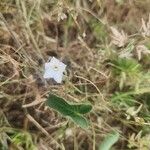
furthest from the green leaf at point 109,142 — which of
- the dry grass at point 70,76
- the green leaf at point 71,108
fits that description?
the green leaf at point 71,108

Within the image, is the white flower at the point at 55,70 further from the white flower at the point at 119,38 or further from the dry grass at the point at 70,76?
the white flower at the point at 119,38

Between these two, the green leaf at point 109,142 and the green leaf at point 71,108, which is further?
the green leaf at point 109,142

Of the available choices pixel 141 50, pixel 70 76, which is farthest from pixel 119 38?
pixel 70 76

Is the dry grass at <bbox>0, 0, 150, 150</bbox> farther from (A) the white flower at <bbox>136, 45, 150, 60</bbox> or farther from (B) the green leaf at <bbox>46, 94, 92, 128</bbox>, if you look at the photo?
(B) the green leaf at <bbox>46, 94, 92, 128</bbox>

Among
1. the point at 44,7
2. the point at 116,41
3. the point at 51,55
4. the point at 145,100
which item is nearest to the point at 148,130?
the point at 145,100

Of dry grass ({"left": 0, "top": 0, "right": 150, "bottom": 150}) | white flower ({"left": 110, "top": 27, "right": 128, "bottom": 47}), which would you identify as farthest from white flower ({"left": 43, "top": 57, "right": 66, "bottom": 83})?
white flower ({"left": 110, "top": 27, "right": 128, "bottom": 47})

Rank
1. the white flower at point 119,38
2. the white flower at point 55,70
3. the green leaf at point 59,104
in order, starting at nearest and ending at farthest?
the green leaf at point 59,104
the white flower at point 55,70
the white flower at point 119,38

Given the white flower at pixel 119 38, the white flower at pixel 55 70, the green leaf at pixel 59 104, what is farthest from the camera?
the white flower at pixel 119 38

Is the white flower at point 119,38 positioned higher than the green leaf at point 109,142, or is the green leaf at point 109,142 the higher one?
the white flower at point 119,38
